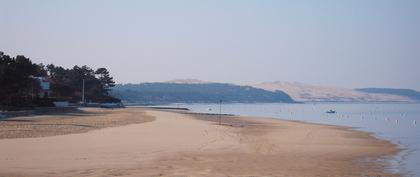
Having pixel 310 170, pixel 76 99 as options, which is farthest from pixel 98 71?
pixel 310 170

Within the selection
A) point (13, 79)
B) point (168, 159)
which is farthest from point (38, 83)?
point (168, 159)

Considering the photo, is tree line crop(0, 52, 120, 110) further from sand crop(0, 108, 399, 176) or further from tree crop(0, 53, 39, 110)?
sand crop(0, 108, 399, 176)

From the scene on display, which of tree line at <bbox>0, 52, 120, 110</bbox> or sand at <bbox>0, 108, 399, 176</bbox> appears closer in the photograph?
sand at <bbox>0, 108, 399, 176</bbox>

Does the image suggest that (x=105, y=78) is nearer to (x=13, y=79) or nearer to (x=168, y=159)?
(x=13, y=79)

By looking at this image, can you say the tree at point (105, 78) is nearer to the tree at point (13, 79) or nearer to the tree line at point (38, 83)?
the tree line at point (38, 83)

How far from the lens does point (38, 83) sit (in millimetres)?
70938

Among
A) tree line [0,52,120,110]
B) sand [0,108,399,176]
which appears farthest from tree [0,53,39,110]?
sand [0,108,399,176]

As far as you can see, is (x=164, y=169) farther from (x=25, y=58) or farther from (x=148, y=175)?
(x=25, y=58)

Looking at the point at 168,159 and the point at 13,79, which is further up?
the point at 13,79

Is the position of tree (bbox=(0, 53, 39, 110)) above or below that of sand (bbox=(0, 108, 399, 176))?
above

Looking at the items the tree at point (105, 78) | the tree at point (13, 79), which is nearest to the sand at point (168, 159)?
the tree at point (13, 79)

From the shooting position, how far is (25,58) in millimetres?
53312

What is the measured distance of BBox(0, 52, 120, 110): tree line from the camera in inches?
1889

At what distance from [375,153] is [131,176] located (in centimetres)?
1263
